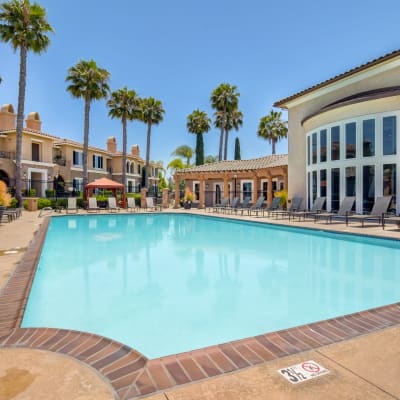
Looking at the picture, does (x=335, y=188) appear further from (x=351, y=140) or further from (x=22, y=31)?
(x=22, y=31)

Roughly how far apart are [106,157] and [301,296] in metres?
39.7

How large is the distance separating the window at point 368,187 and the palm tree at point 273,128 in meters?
27.6

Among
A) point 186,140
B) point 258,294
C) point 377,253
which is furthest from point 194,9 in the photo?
point 186,140

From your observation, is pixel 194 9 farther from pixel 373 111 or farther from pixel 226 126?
pixel 226 126

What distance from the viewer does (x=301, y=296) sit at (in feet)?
18.6

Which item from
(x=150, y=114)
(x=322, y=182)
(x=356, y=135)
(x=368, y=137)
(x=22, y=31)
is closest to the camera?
(x=368, y=137)

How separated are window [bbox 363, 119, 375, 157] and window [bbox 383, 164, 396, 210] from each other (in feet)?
3.23

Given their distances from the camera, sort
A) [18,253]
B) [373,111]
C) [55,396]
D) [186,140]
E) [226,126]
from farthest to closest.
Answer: [186,140]
[226,126]
[373,111]
[18,253]
[55,396]

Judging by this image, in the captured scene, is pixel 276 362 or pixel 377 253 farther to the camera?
pixel 377 253

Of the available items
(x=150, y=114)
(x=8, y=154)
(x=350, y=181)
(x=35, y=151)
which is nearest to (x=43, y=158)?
(x=35, y=151)

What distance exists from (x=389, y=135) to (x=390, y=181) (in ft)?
7.01

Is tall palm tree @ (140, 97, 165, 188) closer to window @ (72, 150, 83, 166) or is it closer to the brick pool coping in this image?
window @ (72, 150, 83, 166)

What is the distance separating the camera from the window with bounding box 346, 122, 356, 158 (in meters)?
14.8

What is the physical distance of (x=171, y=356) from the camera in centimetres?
270
